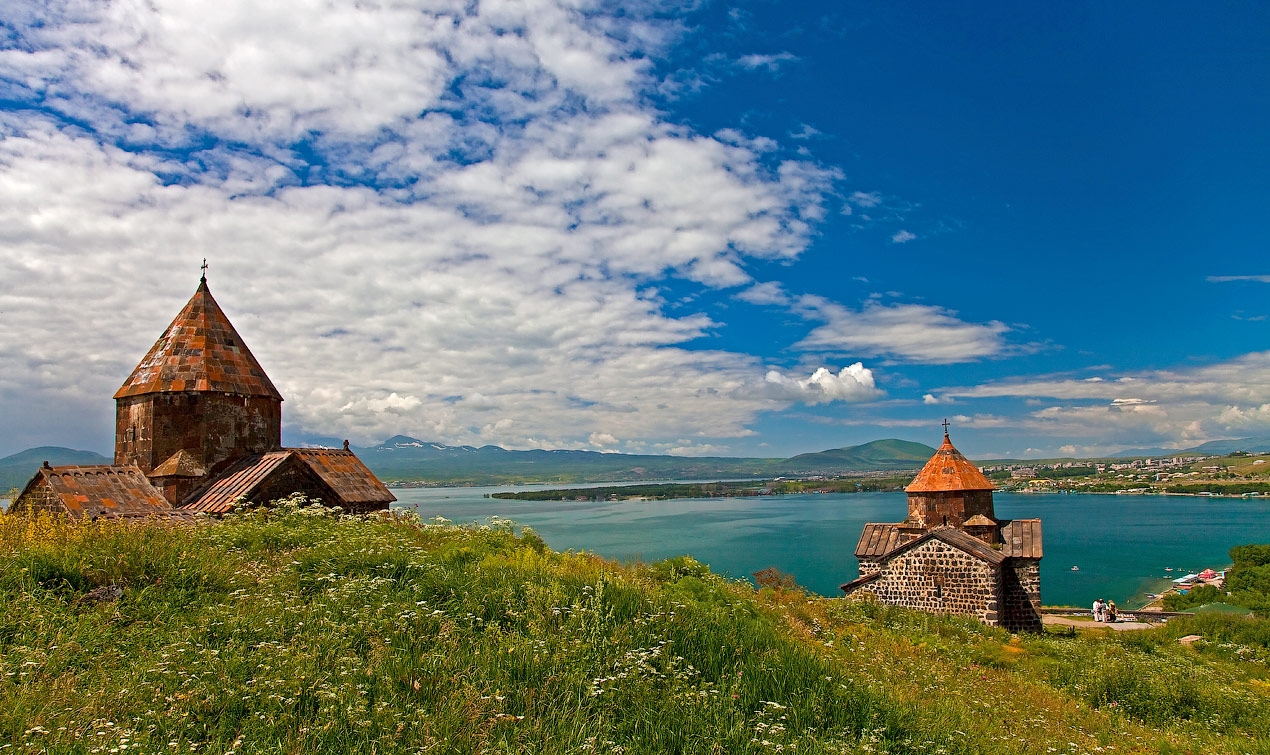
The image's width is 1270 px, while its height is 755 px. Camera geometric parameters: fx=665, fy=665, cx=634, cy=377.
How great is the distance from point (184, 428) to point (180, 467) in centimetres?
85

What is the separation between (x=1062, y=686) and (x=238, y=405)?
54.0 ft

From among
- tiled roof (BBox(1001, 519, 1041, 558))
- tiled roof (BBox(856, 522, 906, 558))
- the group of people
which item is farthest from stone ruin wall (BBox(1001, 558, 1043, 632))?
the group of people

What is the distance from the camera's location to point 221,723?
3766 mm

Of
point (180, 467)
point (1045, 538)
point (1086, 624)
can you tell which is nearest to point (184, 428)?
point (180, 467)

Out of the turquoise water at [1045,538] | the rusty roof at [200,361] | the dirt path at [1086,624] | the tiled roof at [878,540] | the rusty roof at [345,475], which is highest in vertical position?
the rusty roof at [200,361]

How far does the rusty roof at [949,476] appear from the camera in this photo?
23.3 metres

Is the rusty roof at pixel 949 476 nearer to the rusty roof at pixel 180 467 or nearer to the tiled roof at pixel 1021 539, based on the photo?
the tiled roof at pixel 1021 539

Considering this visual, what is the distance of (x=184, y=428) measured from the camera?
13180mm

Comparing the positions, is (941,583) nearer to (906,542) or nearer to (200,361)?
(906,542)

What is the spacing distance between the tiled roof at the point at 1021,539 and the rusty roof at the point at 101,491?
73.5ft

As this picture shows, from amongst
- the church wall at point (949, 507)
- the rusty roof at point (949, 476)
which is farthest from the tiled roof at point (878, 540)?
the rusty roof at point (949, 476)

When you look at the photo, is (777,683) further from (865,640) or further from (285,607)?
(865,640)

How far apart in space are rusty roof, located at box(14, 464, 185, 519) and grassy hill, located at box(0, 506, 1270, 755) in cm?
243

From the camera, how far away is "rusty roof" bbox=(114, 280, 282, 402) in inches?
525
